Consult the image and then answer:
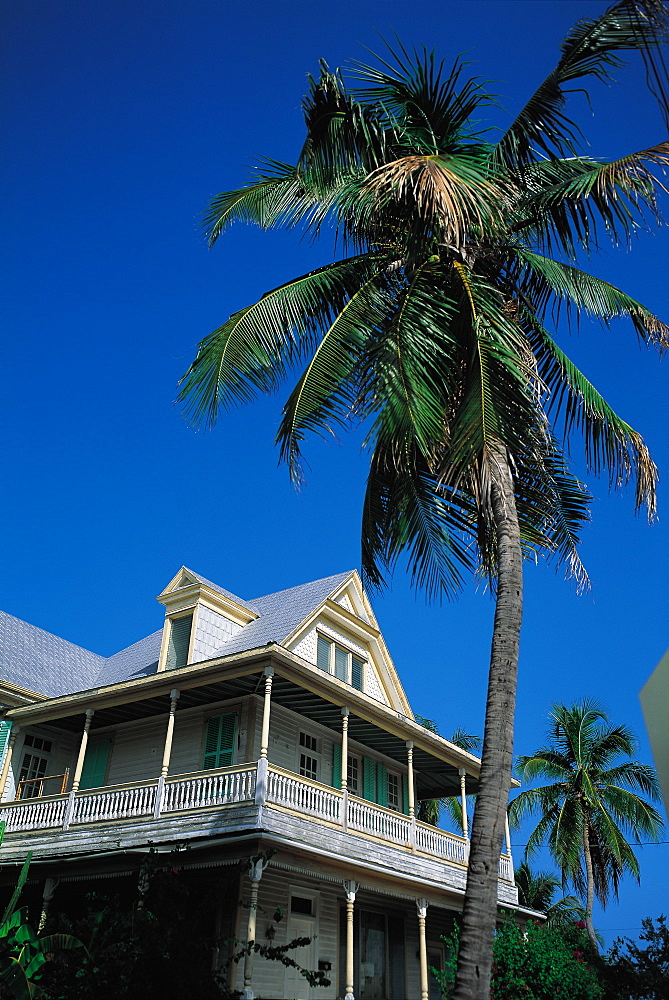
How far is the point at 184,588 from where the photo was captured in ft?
68.9

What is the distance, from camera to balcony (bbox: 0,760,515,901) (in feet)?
49.1

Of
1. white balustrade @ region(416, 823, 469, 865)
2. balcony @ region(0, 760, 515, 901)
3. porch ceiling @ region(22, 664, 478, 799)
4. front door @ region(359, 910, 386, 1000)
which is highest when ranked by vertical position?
porch ceiling @ region(22, 664, 478, 799)

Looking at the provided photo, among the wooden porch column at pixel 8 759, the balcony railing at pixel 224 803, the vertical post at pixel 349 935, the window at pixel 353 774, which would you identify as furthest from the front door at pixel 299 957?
the wooden porch column at pixel 8 759

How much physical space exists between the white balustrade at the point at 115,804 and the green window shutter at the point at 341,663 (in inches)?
247

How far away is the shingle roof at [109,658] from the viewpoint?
835 inches

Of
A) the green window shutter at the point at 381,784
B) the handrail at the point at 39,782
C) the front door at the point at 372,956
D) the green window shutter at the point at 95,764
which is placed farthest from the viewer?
the green window shutter at the point at 381,784

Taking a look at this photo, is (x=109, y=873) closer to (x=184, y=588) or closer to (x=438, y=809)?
(x=184, y=588)

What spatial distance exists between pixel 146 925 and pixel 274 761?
9181 millimetres

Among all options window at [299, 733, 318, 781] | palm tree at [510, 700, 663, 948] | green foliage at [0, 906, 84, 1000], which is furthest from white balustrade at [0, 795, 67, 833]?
palm tree at [510, 700, 663, 948]

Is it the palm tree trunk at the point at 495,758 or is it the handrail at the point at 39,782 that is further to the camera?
the handrail at the point at 39,782

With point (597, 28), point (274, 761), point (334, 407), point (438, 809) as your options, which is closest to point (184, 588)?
point (274, 761)

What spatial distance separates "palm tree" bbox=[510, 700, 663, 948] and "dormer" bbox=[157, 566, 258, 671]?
20220 millimetres

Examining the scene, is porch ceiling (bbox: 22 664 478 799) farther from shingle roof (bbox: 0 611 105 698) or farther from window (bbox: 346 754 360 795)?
shingle roof (bbox: 0 611 105 698)

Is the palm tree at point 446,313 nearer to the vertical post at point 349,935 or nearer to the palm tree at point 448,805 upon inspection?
the vertical post at point 349,935
